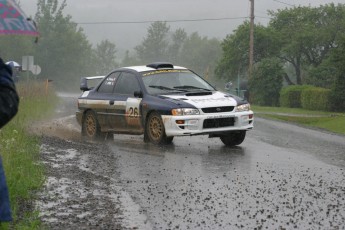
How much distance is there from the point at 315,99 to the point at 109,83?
84.1ft

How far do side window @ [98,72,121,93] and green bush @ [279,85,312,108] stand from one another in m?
29.0

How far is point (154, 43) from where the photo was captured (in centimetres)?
15175

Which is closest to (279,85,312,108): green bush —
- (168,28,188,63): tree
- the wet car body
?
the wet car body

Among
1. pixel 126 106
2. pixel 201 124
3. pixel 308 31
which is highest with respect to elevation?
pixel 308 31

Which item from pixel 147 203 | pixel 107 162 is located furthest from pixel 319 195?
pixel 107 162

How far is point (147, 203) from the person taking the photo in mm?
7473

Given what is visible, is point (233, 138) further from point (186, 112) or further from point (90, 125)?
point (90, 125)

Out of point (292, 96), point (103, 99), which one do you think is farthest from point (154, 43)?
point (103, 99)

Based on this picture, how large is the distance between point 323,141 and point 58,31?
297ft

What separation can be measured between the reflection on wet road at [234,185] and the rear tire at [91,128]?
5.23 feet

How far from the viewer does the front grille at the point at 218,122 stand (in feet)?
41.3

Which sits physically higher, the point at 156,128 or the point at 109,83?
the point at 109,83

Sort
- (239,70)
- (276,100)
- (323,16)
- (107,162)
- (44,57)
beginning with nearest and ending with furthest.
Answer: (107,162) → (276,100) → (239,70) → (323,16) → (44,57)

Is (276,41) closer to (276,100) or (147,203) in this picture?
(276,100)
